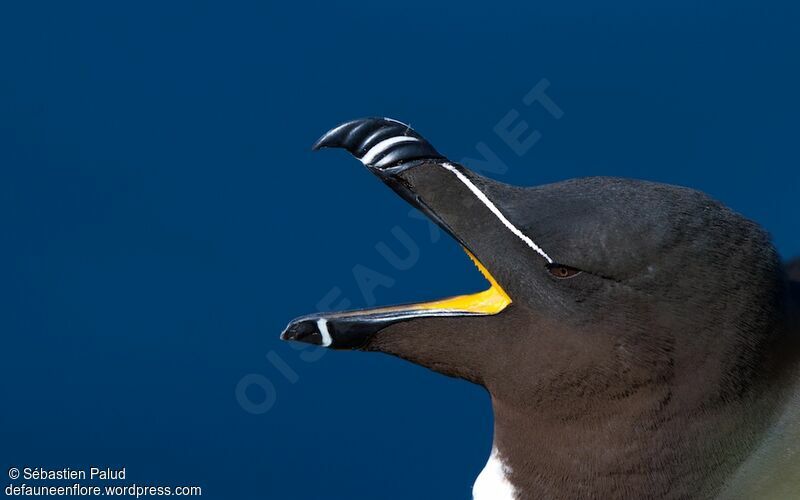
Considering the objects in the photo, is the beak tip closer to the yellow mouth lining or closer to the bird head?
the bird head

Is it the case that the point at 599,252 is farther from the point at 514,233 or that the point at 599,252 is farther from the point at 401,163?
the point at 401,163

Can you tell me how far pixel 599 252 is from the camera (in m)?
2.46

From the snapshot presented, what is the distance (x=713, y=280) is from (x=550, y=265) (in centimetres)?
30

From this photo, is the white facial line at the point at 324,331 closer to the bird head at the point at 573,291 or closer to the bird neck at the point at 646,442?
the bird head at the point at 573,291

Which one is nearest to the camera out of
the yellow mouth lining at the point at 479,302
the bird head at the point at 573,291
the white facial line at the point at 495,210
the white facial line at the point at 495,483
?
the bird head at the point at 573,291

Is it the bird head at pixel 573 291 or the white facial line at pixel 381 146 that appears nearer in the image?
the bird head at pixel 573 291

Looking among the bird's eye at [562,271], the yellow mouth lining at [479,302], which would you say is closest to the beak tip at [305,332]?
the yellow mouth lining at [479,302]

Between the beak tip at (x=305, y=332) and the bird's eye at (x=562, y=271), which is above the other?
the beak tip at (x=305, y=332)

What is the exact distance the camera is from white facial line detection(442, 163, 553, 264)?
2541 mm

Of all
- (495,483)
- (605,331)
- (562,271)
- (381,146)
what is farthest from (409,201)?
(495,483)

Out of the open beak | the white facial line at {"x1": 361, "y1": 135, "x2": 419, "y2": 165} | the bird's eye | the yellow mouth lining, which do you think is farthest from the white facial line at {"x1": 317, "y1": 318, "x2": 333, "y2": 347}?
the bird's eye

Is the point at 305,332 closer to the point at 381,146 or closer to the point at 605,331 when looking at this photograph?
the point at 381,146

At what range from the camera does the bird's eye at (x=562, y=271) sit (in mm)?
2510

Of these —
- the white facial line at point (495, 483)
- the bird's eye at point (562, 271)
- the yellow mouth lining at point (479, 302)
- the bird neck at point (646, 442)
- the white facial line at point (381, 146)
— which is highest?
the white facial line at point (381, 146)
